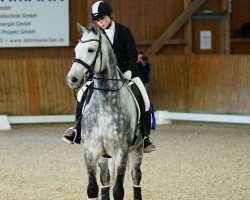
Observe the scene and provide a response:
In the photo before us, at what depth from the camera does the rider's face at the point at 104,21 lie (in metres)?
7.17

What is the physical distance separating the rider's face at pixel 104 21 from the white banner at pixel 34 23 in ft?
35.5

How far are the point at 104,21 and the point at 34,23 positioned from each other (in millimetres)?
10979

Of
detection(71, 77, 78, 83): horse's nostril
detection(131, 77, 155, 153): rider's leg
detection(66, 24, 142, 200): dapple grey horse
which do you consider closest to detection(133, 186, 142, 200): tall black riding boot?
detection(131, 77, 155, 153): rider's leg

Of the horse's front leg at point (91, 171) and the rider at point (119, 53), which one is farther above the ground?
the rider at point (119, 53)

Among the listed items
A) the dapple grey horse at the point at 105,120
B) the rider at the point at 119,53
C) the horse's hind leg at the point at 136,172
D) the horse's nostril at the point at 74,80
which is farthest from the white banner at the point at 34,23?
the horse's nostril at the point at 74,80

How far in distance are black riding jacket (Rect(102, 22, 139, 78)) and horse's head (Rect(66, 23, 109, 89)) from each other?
77 centimetres

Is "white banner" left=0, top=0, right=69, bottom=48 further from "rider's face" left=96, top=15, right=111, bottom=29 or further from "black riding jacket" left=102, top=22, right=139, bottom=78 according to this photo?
"rider's face" left=96, top=15, right=111, bottom=29

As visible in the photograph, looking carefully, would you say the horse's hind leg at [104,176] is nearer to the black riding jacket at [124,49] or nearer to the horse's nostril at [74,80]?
the black riding jacket at [124,49]

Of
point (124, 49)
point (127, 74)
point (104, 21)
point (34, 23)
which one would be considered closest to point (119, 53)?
point (124, 49)

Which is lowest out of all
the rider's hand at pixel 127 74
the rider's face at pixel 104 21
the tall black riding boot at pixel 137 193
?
the tall black riding boot at pixel 137 193

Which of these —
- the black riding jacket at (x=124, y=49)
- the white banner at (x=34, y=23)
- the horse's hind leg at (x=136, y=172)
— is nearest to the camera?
the black riding jacket at (x=124, y=49)

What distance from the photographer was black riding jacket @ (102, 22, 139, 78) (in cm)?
741

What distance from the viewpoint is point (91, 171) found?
681 cm

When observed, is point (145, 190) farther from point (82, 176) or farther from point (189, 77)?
point (189, 77)
